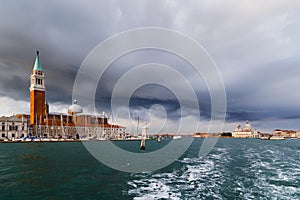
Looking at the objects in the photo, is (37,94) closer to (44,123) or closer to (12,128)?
(44,123)

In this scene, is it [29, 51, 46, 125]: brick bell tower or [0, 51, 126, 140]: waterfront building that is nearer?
[0, 51, 126, 140]: waterfront building

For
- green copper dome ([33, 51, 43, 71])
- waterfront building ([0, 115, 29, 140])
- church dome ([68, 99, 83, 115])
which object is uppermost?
green copper dome ([33, 51, 43, 71])

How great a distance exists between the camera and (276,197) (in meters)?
19.2

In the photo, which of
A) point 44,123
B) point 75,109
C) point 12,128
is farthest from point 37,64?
point 12,128

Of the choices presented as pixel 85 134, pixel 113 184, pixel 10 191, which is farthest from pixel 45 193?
pixel 85 134

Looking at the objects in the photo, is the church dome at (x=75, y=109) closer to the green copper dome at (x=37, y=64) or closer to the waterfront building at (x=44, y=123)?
the waterfront building at (x=44, y=123)

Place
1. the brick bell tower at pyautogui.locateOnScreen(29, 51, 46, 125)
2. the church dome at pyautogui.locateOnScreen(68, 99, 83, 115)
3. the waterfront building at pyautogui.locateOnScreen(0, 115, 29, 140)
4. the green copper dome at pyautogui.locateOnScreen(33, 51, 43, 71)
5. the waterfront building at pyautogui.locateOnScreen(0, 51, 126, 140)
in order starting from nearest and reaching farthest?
the waterfront building at pyautogui.locateOnScreen(0, 115, 29, 140) < the waterfront building at pyautogui.locateOnScreen(0, 51, 126, 140) < the brick bell tower at pyautogui.locateOnScreen(29, 51, 46, 125) < the green copper dome at pyautogui.locateOnScreen(33, 51, 43, 71) < the church dome at pyautogui.locateOnScreen(68, 99, 83, 115)

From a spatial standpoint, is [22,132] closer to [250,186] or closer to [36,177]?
[36,177]

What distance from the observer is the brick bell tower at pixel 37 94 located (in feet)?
483

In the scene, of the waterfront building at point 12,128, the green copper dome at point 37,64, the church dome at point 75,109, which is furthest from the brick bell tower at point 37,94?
the church dome at point 75,109

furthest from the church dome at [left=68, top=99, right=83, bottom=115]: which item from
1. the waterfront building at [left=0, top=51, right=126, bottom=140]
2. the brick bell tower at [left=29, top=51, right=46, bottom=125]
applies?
the brick bell tower at [left=29, top=51, right=46, bottom=125]

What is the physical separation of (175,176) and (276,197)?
12.2 m

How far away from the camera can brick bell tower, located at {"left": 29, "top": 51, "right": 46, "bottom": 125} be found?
147250 millimetres

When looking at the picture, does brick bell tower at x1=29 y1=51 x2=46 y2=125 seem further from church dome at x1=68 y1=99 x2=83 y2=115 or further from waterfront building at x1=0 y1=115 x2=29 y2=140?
church dome at x1=68 y1=99 x2=83 y2=115
